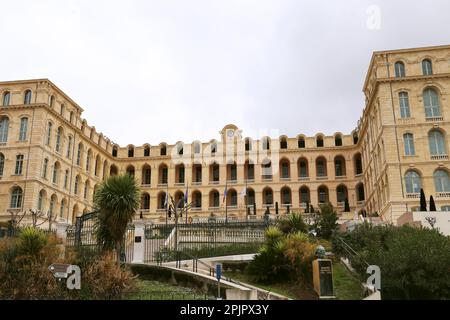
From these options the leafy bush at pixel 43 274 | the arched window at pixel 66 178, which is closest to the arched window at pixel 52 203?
the arched window at pixel 66 178

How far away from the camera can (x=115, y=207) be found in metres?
22.2

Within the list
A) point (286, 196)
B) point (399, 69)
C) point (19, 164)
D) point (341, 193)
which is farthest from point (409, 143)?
point (19, 164)

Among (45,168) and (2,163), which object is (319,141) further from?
(2,163)

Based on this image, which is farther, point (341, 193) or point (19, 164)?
point (341, 193)

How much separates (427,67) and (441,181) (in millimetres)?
10413

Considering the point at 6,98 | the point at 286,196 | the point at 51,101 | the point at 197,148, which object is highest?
the point at 6,98

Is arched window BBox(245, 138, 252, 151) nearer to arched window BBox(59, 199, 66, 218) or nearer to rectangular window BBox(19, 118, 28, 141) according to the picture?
arched window BBox(59, 199, 66, 218)

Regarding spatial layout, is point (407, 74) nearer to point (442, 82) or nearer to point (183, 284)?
point (442, 82)

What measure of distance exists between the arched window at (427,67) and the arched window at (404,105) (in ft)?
8.89

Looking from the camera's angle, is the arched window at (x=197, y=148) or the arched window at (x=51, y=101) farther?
the arched window at (x=197, y=148)

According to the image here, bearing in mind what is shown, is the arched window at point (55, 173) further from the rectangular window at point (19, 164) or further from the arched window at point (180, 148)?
the arched window at point (180, 148)

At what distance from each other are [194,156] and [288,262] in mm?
45617

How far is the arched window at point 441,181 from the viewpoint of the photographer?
40938 mm

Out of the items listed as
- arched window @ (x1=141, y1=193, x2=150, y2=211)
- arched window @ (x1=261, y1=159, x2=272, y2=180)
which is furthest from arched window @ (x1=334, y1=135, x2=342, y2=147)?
arched window @ (x1=141, y1=193, x2=150, y2=211)
